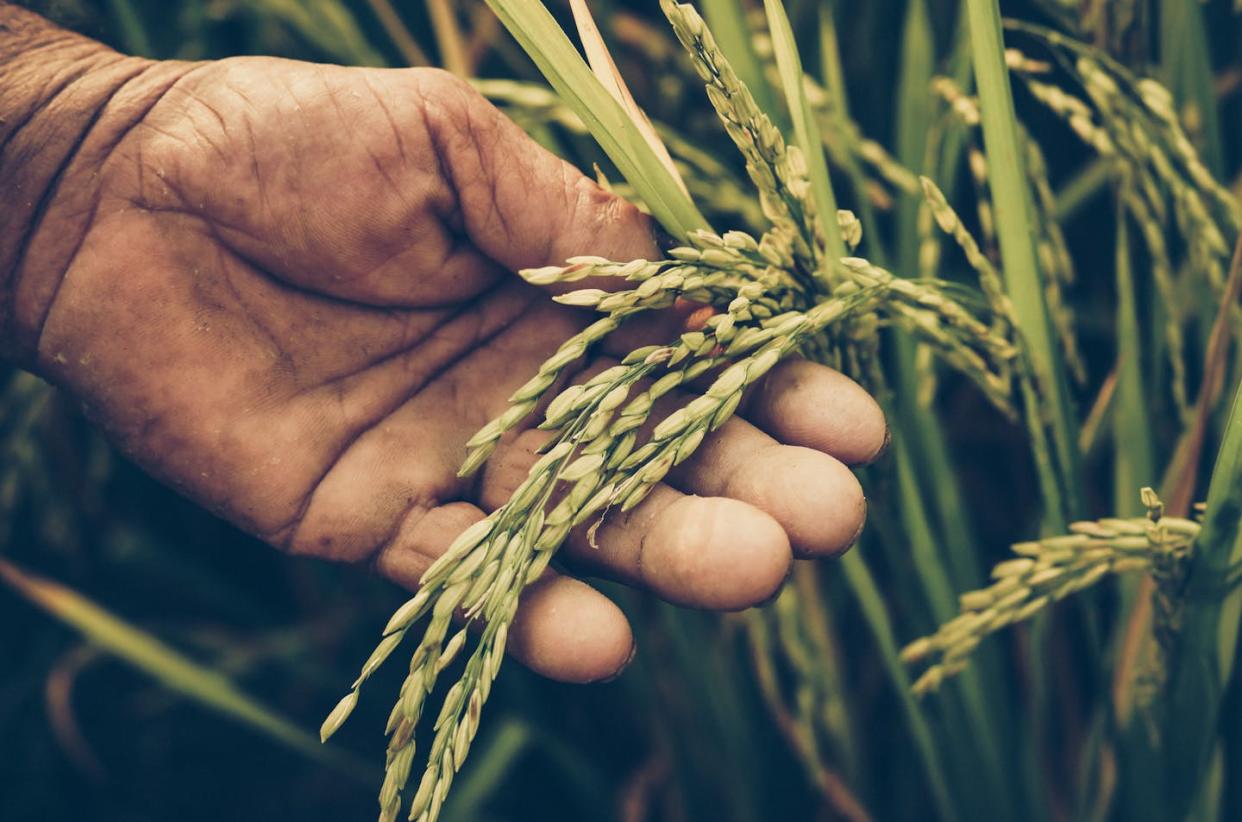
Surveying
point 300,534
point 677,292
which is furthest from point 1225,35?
point 300,534

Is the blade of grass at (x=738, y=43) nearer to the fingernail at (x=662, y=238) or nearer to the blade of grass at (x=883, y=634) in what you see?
the fingernail at (x=662, y=238)

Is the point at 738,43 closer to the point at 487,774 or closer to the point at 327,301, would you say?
the point at 327,301

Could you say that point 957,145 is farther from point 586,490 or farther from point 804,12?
point 586,490

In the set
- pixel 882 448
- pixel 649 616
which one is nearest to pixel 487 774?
pixel 649 616

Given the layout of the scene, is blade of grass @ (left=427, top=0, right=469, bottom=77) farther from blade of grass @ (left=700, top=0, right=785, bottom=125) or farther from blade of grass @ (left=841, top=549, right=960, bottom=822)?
blade of grass @ (left=841, top=549, right=960, bottom=822)

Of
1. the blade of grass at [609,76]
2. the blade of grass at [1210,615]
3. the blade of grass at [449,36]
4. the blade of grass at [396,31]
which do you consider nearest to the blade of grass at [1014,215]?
the blade of grass at [1210,615]

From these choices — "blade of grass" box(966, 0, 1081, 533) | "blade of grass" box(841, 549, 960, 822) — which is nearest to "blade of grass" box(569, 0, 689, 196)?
"blade of grass" box(966, 0, 1081, 533)
